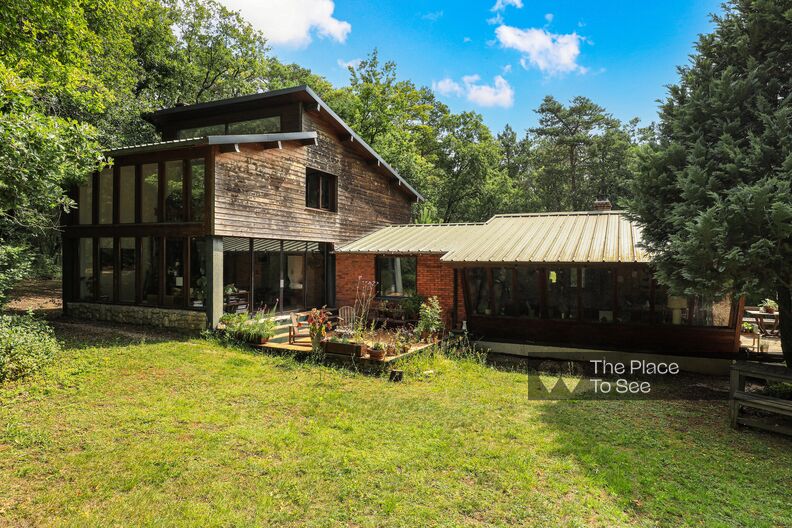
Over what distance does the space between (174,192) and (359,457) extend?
989 centimetres

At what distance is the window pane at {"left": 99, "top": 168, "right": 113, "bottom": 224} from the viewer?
12.9m

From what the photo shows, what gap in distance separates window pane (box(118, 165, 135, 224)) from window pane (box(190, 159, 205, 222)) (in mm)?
2487

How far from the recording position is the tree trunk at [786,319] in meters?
6.68

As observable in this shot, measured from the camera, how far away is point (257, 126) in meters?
14.3

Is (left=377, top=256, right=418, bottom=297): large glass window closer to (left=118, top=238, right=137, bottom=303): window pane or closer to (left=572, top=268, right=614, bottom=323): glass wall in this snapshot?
(left=572, top=268, right=614, bottom=323): glass wall

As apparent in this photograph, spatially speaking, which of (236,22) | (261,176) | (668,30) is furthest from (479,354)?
(236,22)

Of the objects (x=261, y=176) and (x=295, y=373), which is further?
→ (x=261, y=176)

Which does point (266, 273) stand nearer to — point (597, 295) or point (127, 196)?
point (127, 196)

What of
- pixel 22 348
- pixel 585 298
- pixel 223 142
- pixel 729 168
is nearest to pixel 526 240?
pixel 585 298

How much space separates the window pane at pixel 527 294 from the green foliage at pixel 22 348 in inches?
418

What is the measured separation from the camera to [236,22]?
80.7 feet

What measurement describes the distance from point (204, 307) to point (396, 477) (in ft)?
28.6

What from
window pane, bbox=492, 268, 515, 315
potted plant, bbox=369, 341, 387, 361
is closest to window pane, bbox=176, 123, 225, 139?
potted plant, bbox=369, 341, 387, 361

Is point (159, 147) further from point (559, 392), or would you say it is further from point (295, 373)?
point (559, 392)
